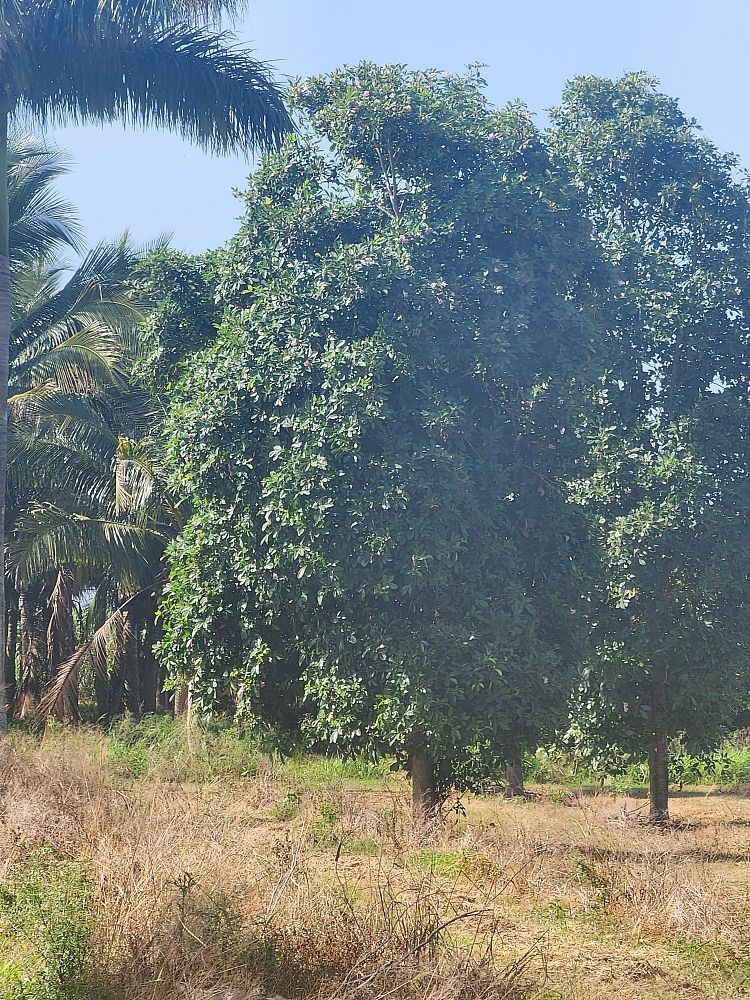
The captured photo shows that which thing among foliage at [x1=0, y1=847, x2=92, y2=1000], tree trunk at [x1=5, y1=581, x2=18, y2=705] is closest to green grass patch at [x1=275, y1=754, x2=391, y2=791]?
foliage at [x1=0, y1=847, x2=92, y2=1000]

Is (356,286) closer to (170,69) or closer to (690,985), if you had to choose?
(690,985)

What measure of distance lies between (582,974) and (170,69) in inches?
491

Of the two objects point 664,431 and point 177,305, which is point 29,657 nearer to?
A: point 177,305

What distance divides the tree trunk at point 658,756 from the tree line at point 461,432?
0.20 ft

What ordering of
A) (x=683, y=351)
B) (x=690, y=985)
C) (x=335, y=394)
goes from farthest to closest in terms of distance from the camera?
(x=683, y=351), (x=335, y=394), (x=690, y=985)

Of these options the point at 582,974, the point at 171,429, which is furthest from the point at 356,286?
the point at 582,974

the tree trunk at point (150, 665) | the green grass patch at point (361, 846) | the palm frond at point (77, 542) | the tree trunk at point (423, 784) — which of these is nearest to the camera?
the green grass patch at point (361, 846)

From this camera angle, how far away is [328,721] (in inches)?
348

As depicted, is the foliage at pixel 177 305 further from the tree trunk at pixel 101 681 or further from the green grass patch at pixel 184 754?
the tree trunk at pixel 101 681

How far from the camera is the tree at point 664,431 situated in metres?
10.9

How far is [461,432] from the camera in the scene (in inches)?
336

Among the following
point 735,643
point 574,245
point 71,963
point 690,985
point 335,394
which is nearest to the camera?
point 71,963

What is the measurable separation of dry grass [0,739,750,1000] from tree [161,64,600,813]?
108 centimetres

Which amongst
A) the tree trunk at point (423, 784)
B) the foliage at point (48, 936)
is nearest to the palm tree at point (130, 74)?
the tree trunk at point (423, 784)
